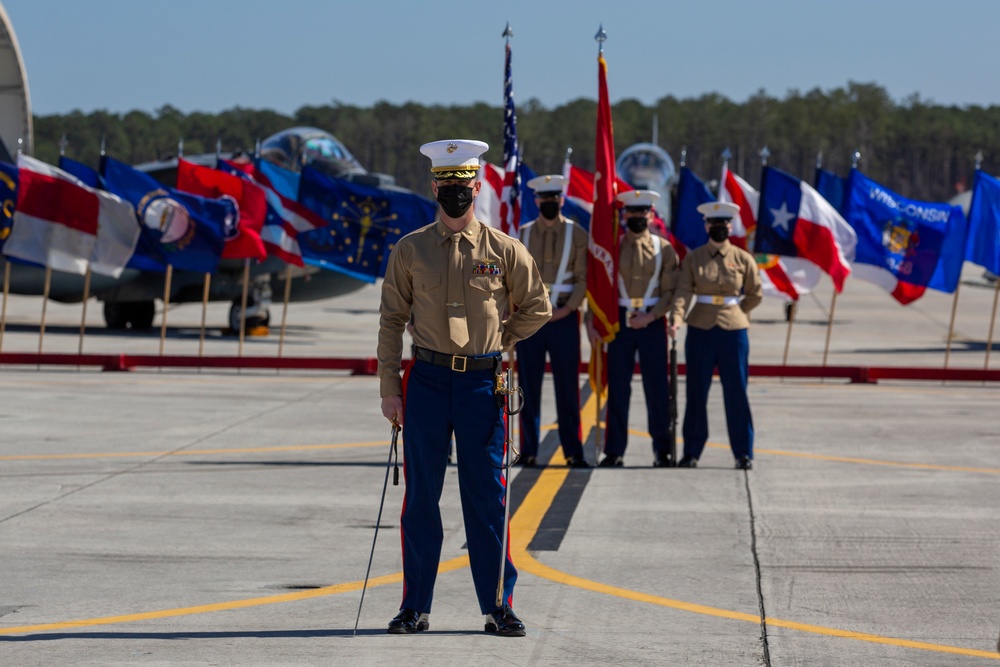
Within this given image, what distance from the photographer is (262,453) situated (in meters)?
10.7

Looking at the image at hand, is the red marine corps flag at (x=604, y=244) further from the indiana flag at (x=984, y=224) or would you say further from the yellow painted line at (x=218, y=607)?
the indiana flag at (x=984, y=224)

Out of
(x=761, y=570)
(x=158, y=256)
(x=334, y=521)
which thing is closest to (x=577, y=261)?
(x=334, y=521)

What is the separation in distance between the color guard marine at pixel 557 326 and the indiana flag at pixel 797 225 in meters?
4.61

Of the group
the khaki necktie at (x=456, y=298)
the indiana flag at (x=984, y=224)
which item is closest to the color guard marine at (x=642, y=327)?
the khaki necktie at (x=456, y=298)

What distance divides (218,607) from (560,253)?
15.1 feet

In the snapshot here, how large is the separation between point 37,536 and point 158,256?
35.6 feet

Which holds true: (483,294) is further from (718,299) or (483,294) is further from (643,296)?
(718,299)

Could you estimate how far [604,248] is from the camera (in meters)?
9.70

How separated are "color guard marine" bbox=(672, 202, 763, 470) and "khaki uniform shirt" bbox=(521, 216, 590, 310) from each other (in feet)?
2.48

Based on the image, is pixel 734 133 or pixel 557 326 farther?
pixel 734 133

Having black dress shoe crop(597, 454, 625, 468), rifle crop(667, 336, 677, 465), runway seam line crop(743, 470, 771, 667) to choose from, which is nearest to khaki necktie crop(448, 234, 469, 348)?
runway seam line crop(743, 470, 771, 667)

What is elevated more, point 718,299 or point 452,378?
point 718,299

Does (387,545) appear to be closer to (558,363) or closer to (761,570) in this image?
(761,570)

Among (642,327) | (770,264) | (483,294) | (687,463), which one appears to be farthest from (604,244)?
(770,264)
